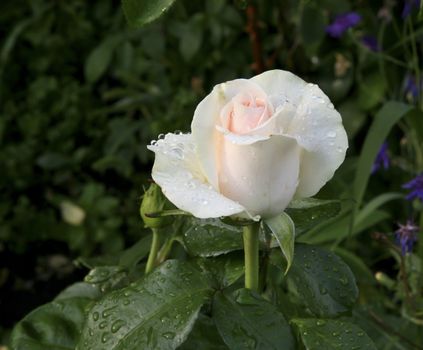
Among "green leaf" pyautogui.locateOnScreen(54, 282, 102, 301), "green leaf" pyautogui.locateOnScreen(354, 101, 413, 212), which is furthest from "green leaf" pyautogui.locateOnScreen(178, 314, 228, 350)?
"green leaf" pyautogui.locateOnScreen(354, 101, 413, 212)

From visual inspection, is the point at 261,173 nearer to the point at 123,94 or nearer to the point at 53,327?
the point at 53,327

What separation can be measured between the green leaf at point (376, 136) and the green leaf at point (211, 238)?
468 mm

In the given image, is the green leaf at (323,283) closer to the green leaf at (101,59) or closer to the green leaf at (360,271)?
the green leaf at (360,271)

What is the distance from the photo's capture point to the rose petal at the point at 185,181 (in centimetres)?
49

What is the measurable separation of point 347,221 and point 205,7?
0.68 meters

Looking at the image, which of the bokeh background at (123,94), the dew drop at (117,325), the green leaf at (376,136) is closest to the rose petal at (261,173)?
the dew drop at (117,325)

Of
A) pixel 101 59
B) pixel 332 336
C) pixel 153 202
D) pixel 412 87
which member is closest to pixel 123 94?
pixel 101 59

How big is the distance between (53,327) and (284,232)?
24 cm

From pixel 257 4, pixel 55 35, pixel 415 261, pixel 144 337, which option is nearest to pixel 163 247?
pixel 144 337

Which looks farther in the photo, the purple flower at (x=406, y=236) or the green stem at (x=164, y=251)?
the purple flower at (x=406, y=236)

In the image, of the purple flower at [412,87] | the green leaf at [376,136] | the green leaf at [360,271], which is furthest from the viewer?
the purple flower at [412,87]

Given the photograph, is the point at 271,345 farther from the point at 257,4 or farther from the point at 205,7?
the point at 205,7

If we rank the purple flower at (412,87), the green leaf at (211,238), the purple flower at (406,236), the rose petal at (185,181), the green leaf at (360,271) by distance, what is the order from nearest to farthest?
the rose petal at (185,181) → the green leaf at (211,238) → the purple flower at (406,236) → the green leaf at (360,271) → the purple flower at (412,87)

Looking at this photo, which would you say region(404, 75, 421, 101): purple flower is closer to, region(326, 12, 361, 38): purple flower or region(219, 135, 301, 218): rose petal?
region(326, 12, 361, 38): purple flower
